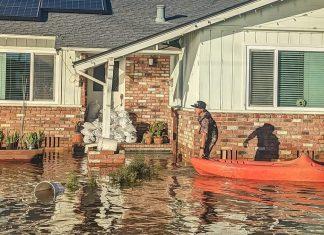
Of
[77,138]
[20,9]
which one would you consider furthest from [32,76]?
[77,138]

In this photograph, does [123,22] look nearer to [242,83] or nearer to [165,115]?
[165,115]

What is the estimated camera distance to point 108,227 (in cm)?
924

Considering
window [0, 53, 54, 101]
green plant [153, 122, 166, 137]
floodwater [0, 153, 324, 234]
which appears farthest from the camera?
green plant [153, 122, 166, 137]

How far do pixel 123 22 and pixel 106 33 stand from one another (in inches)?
43.3

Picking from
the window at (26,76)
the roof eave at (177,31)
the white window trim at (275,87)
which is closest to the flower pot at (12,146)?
the window at (26,76)

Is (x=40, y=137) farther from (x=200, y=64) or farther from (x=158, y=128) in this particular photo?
(x=200, y=64)

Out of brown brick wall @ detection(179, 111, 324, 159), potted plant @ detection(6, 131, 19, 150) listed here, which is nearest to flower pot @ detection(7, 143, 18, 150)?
potted plant @ detection(6, 131, 19, 150)

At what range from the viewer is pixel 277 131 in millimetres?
16578

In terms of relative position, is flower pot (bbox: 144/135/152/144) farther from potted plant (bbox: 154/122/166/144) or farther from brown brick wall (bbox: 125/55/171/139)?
brown brick wall (bbox: 125/55/171/139)

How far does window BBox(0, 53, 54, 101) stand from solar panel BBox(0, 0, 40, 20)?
112 centimetres

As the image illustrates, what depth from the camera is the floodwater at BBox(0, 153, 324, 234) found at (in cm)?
930

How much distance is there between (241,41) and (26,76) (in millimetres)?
7108

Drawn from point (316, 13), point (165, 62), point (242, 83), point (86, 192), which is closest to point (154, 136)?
point (165, 62)

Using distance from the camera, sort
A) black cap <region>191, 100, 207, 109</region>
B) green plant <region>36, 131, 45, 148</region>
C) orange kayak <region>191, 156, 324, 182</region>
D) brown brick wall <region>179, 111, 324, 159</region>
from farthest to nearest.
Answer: green plant <region>36, 131, 45, 148</region> → brown brick wall <region>179, 111, 324, 159</region> → black cap <region>191, 100, 207, 109</region> → orange kayak <region>191, 156, 324, 182</region>
